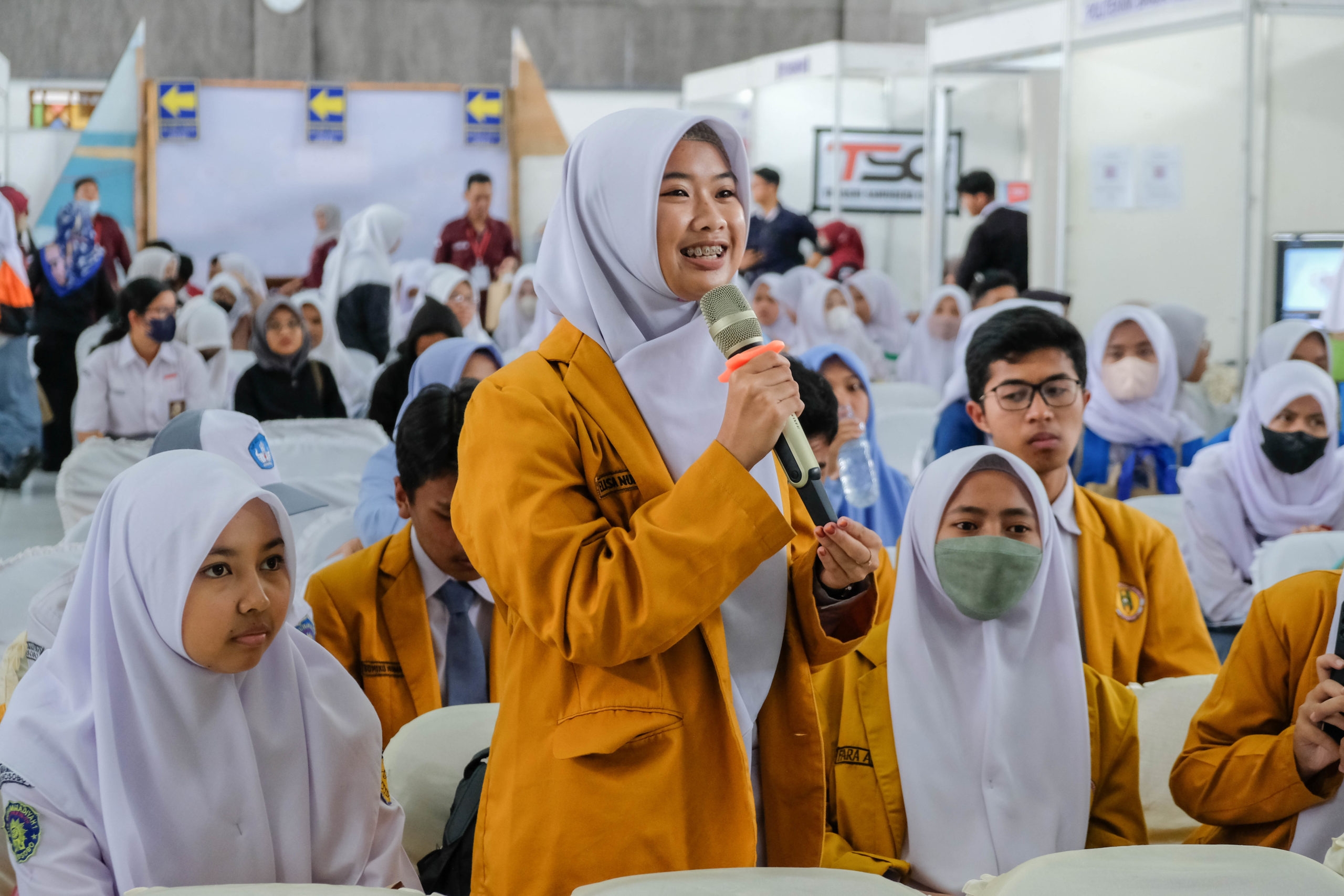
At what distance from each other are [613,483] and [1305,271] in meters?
6.03

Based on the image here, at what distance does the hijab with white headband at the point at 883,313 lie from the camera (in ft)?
32.6

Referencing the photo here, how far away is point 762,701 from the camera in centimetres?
150

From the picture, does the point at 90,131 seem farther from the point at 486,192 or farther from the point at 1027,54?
the point at 1027,54

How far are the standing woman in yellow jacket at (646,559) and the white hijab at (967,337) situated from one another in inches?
59.0

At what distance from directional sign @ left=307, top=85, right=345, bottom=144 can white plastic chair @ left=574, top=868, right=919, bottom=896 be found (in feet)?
41.9

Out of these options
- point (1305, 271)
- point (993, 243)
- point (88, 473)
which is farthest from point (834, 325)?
point (88, 473)

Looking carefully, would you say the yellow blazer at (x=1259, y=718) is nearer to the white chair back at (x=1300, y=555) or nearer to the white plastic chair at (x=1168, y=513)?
the white chair back at (x=1300, y=555)

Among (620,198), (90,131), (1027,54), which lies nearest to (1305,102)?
(1027,54)

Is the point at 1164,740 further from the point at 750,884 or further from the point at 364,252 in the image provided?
the point at 364,252

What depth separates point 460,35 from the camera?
15617 millimetres

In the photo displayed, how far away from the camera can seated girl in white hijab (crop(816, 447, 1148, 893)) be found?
202 cm

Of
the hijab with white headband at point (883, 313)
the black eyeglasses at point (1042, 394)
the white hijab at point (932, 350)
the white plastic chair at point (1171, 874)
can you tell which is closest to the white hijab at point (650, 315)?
the white plastic chair at point (1171, 874)

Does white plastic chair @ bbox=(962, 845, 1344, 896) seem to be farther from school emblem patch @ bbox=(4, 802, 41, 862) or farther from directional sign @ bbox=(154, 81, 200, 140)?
directional sign @ bbox=(154, 81, 200, 140)

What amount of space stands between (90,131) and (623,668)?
41.0 ft
